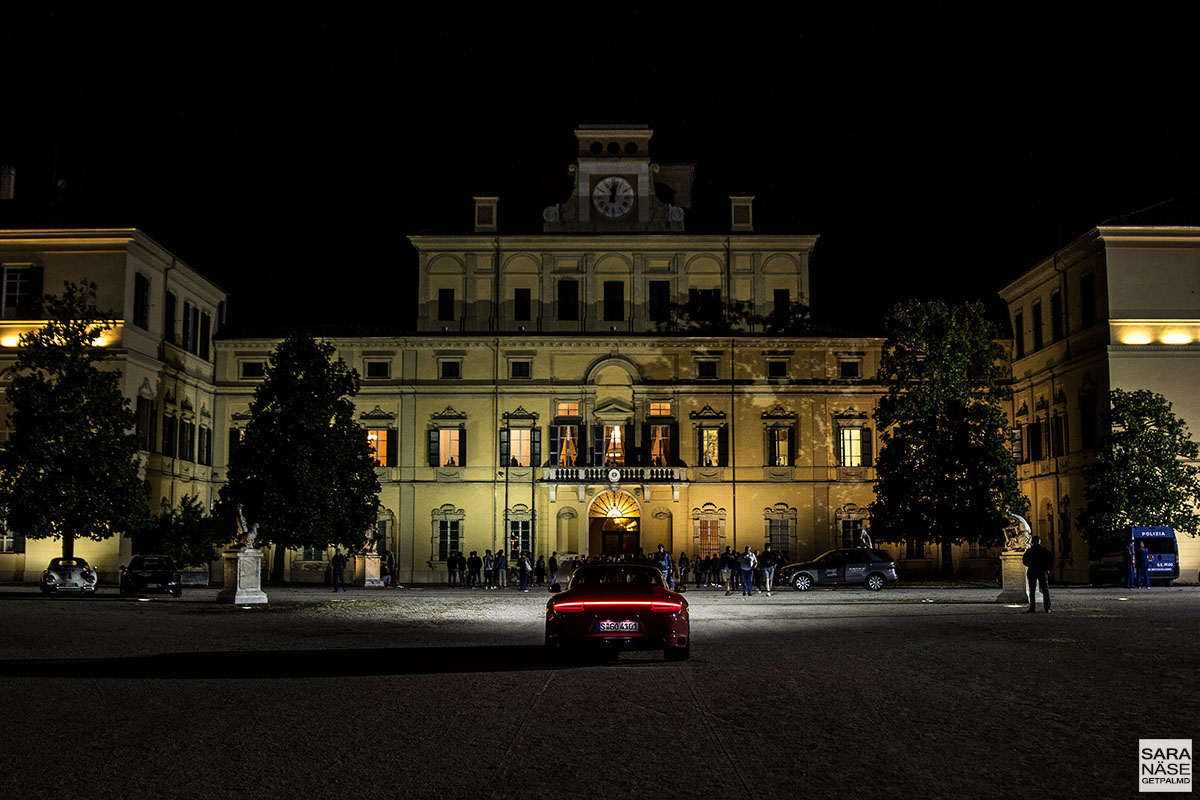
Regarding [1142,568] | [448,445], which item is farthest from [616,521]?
[1142,568]

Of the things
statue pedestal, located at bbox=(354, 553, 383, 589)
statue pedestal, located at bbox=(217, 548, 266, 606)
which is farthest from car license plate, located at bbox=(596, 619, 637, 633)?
statue pedestal, located at bbox=(354, 553, 383, 589)

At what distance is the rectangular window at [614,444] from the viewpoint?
56.1 meters

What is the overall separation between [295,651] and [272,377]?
1033 inches

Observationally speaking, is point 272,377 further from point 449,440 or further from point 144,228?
point 449,440

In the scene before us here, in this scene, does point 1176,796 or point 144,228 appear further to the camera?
point 144,228

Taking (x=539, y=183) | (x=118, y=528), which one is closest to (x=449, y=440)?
(x=539, y=183)

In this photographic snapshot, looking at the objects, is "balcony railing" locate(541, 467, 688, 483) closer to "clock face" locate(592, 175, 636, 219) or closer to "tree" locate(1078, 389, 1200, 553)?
"clock face" locate(592, 175, 636, 219)

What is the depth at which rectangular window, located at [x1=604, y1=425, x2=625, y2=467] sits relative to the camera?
56.1 meters

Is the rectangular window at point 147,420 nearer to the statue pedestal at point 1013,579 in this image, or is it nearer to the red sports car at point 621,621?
the statue pedestal at point 1013,579

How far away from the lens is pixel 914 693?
1226cm

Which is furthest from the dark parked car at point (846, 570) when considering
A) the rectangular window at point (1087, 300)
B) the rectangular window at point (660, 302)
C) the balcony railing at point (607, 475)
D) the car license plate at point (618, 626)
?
the car license plate at point (618, 626)

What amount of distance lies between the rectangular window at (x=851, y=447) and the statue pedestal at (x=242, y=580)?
31.6 metres

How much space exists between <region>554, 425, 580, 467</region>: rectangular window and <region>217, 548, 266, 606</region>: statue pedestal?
24539mm

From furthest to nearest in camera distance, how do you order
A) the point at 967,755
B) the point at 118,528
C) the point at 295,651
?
the point at 118,528 → the point at 295,651 → the point at 967,755
